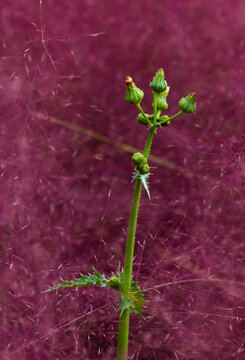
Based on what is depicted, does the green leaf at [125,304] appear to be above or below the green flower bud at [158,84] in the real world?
below

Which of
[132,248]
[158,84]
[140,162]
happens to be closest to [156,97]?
[158,84]

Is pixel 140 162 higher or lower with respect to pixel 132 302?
higher

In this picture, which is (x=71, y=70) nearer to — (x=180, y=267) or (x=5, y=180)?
(x=5, y=180)

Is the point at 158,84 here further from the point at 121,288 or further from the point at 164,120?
the point at 121,288

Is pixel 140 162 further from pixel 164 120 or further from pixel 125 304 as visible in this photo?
pixel 125 304

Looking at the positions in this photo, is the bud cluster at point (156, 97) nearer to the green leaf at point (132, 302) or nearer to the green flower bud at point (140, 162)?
the green flower bud at point (140, 162)

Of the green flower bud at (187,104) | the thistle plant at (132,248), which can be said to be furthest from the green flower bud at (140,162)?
the green flower bud at (187,104)

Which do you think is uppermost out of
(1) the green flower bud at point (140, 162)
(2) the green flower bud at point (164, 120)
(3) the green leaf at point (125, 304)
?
(2) the green flower bud at point (164, 120)

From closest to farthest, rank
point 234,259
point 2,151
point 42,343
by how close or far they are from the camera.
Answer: point 42,343 < point 234,259 < point 2,151

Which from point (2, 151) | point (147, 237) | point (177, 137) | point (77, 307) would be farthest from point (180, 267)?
point (2, 151)

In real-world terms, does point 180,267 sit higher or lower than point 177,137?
lower

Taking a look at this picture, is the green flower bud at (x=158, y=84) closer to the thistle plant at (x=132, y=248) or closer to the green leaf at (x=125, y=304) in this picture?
the thistle plant at (x=132, y=248)
